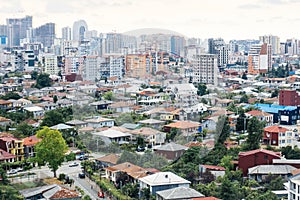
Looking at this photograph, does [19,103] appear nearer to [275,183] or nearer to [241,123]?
[241,123]

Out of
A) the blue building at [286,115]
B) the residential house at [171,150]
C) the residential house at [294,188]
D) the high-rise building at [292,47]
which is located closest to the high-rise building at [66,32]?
the high-rise building at [292,47]

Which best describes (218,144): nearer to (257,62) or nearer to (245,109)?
(245,109)

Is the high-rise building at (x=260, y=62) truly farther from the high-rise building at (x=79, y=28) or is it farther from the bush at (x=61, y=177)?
the bush at (x=61, y=177)

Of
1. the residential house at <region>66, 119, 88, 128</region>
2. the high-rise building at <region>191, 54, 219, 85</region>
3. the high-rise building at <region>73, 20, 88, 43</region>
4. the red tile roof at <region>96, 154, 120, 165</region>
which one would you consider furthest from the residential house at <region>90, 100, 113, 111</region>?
the high-rise building at <region>73, 20, 88, 43</region>

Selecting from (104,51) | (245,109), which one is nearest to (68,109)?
(104,51)

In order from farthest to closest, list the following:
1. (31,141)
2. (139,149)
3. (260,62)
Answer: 1. (260,62)
2. (31,141)
3. (139,149)

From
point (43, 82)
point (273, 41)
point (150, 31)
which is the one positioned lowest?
point (43, 82)

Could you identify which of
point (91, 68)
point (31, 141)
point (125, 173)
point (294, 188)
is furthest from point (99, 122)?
point (91, 68)

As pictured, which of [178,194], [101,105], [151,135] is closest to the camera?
[178,194]

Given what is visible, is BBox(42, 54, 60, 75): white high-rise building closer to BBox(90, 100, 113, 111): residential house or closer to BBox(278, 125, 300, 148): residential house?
BBox(90, 100, 113, 111): residential house
